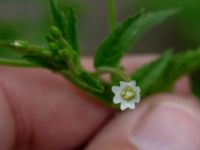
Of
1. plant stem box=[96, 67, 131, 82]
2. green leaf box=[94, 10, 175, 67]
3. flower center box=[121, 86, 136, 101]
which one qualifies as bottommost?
flower center box=[121, 86, 136, 101]

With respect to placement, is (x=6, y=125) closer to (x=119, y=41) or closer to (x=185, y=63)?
(x=119, y=41)

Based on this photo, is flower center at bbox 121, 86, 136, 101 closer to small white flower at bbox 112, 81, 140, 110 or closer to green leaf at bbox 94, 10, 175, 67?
small white flower at bbox 112, 81, 140, 110

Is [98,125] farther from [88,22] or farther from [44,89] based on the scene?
[88,22]

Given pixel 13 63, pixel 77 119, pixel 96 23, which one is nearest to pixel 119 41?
pixel 13 63

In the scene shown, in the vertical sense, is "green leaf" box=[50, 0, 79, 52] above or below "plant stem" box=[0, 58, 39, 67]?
above

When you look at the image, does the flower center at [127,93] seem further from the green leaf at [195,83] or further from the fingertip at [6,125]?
the green leaf at [195,83]

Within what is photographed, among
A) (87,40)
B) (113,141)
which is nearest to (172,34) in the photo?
(87,40)

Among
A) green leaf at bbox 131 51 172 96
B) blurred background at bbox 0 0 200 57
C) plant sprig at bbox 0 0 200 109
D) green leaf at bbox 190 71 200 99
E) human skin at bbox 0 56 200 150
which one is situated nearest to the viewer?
plant sprig at bbox 0 0 200 109

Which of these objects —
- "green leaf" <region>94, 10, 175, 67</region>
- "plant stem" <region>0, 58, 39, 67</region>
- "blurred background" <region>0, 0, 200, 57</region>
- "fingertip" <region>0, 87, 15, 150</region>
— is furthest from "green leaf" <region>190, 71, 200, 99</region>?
"plant stem" <region>0, 58, 39, 67</region>
